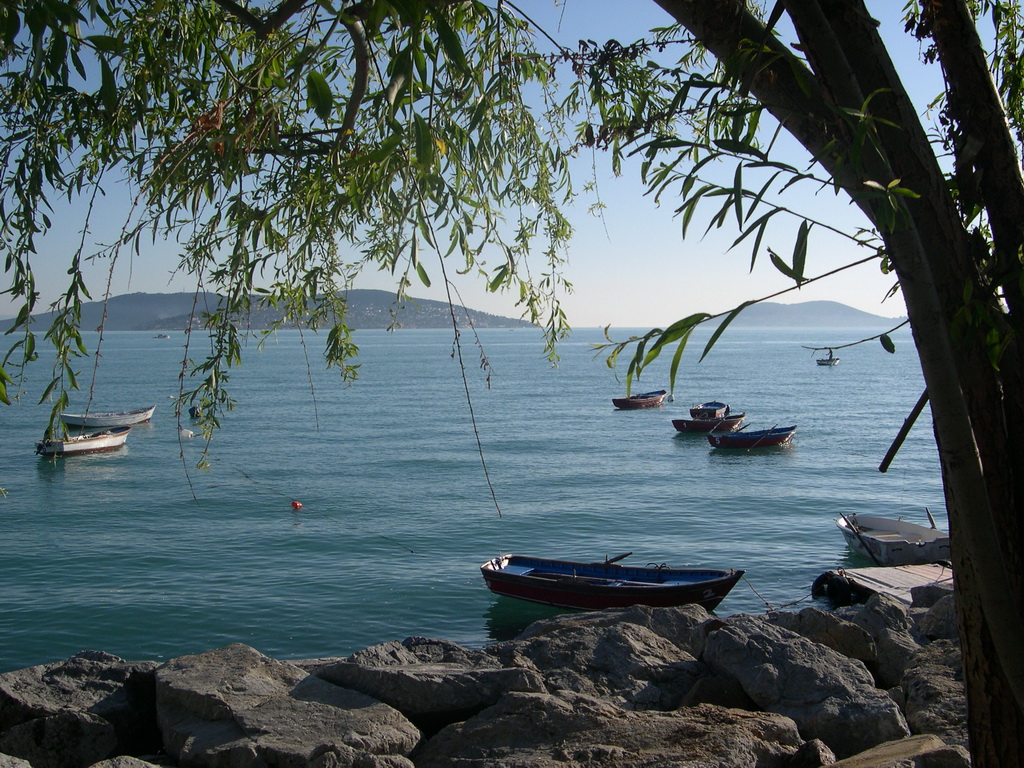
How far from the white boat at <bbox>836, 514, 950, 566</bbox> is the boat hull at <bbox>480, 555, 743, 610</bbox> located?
679cm

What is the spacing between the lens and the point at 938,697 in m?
7.30

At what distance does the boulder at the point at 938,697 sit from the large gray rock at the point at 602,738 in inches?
46.0

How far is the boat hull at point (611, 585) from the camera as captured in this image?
65.6 ft

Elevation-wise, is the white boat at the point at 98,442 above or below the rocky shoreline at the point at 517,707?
below

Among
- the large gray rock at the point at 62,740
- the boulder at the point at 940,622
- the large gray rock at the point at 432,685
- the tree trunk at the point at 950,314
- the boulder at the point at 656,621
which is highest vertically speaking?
the tree trunk at the point at 950,314

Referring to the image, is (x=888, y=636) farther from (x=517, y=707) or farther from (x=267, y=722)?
(x=267, y=722)

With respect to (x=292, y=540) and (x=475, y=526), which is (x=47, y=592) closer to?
(x=292, y=540)

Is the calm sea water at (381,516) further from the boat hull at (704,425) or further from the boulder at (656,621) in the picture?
the boulder at (656,621)

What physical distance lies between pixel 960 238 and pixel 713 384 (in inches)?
3879

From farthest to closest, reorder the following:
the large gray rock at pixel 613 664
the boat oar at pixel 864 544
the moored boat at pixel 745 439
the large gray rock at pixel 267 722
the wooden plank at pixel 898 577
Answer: the moored boat at pixel 745 439 < the boat oar at pixel 864 544 < the wooden plank at pixel 898 577 < the large gray rock at pixel 613 664 < the large gray rock at pixel 267 722

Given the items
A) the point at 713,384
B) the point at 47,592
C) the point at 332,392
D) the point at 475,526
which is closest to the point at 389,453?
the point at 475,526

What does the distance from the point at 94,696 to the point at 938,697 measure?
7.76m

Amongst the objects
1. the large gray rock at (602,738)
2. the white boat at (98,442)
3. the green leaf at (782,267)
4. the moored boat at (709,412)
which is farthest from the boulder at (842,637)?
the moored boat at (709,412)

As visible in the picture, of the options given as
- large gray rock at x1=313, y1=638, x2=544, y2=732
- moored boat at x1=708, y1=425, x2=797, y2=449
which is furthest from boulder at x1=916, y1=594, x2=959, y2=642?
moored boat at x1=708, y1=425, x2=797, y2=449
